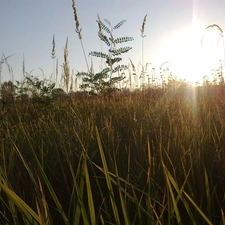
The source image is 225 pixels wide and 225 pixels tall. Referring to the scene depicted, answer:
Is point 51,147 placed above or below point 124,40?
below

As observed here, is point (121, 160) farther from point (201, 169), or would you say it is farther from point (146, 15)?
point (146, 15)

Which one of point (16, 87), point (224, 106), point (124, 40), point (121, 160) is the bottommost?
point (121, 160)

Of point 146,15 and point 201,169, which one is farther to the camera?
point 146,15

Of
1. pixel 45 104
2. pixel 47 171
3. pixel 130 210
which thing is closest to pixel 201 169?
pixel 130 210

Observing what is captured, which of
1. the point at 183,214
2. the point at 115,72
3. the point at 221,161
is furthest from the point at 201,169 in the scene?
the point at 115,72

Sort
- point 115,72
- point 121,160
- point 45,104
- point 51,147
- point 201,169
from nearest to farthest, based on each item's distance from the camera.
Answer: point 201,169
point 121,160
point 51,147
point 45,104
point 115,72

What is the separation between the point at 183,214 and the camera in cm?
88

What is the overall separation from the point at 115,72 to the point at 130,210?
3050mm

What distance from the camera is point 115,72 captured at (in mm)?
3807

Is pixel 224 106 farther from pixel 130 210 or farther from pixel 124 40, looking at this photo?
pixel 124 40

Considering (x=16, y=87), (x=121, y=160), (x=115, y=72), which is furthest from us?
(x=115, y=72)

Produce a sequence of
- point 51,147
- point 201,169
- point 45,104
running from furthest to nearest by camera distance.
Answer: point 45,104 < point 51,147 < point 201,169

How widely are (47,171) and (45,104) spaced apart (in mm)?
1843

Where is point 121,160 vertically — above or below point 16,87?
below
